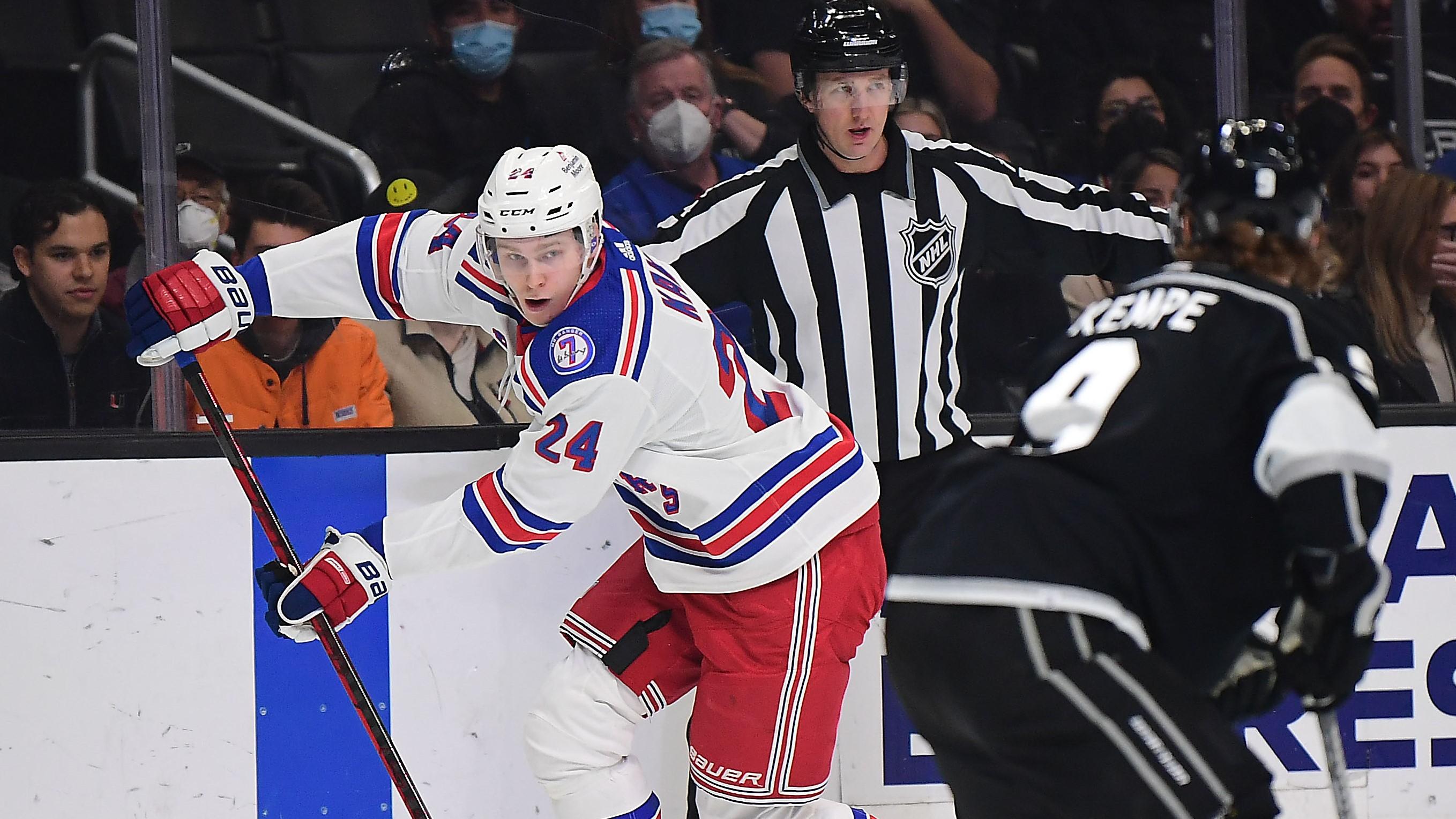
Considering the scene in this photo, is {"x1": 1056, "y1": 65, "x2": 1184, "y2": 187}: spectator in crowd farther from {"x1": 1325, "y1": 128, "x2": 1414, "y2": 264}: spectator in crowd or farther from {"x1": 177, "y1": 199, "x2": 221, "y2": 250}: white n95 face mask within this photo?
{"x1": 177, "y1": 199, "x2": 221, "y2": 250}: white n95 face mask

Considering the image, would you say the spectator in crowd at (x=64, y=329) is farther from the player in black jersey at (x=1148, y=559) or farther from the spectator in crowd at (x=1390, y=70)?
the spectator in crowd at (x=1390, y=70)

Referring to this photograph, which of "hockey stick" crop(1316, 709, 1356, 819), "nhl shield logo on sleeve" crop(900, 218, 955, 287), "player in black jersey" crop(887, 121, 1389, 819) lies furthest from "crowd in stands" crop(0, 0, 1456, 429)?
"player in black jersey" crop(887, 121, 1389, 819)

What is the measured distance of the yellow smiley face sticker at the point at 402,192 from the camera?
10.3 ft

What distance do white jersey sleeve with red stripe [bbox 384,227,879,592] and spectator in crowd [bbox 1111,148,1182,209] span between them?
3.46ft

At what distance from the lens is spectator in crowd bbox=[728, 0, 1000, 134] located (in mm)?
3238

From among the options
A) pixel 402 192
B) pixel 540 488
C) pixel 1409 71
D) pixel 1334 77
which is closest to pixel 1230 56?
pixel 1334 77

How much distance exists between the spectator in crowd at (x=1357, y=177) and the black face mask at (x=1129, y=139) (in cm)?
35

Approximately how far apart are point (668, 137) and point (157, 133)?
97cm

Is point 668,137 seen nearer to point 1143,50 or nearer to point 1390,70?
point 1143,50

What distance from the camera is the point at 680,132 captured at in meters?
3.18

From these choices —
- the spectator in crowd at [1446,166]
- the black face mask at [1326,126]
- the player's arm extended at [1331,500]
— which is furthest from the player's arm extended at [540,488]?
the spectator in crowd at [1446,166]

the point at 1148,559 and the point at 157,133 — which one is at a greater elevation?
the point at 157,133

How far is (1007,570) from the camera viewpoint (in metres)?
1.68

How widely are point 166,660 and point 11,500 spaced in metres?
0.38
